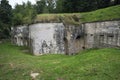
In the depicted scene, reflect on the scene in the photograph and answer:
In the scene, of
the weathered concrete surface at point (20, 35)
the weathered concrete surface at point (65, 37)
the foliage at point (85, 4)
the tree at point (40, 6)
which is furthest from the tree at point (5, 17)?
the weathered concrete surface at point (65, 37)

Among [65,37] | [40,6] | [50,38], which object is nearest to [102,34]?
[65,37]

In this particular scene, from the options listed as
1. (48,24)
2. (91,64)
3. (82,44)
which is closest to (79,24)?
(82,44)

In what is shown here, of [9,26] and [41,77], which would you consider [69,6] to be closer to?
[9,26]

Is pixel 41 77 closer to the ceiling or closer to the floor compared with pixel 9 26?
closer to the floor

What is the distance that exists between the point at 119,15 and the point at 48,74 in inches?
369

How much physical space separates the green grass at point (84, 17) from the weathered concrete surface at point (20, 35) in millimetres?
8658

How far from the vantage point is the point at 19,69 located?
1319 centimetres

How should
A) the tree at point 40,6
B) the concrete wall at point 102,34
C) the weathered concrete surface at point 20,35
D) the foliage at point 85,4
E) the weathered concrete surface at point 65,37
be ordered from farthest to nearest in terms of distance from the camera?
the tree at point 40,6, the foliage at point 85,4, the weathered concrete surface at point 20,35, the weathered concrete surface at point 65,37, the concrete wall at point 102,34

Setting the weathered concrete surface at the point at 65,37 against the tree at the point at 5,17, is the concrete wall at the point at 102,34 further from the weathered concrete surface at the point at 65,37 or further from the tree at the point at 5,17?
the tree at the point at 5,17

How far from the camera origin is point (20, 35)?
97.3ft

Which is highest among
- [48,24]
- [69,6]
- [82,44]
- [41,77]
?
[69,6]

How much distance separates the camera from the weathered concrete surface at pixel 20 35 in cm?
2815

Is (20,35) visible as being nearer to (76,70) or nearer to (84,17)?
(84,17)

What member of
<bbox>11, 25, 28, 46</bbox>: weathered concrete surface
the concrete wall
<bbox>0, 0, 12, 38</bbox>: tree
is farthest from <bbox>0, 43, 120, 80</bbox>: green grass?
<bbox>0, 0, 12, 38</bbox>: tree
